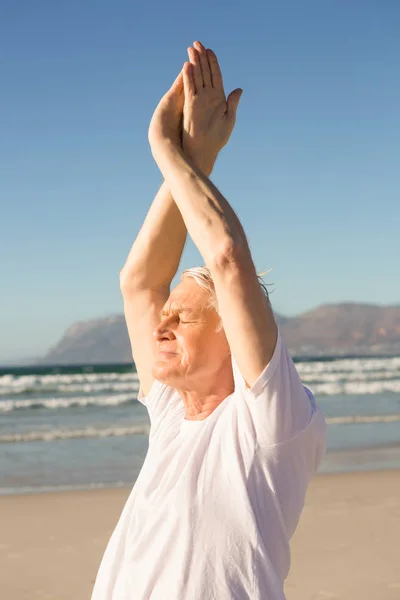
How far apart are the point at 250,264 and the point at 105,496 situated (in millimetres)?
6154

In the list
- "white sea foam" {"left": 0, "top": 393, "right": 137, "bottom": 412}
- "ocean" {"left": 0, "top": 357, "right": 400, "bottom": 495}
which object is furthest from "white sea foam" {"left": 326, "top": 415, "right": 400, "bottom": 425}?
"white sea foam" {"left": 0, "top": 393, "right": 137, "bottom": 412}

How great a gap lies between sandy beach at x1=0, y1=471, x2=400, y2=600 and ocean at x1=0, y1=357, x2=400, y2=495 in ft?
3.24

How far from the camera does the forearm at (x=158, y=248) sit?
2088 mm

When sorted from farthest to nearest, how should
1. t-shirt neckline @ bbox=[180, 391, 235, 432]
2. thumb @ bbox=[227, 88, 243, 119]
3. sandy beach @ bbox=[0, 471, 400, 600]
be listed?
sandy beach @ bbox=[0, 471, 400, 600], thumb @ bbox=[227, 88, 243, 119], t-shirt neckline @ bbox=[180, 391, 235, 432]

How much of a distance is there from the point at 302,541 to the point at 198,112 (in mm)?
4599

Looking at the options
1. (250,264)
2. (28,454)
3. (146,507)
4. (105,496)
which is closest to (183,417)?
(146,507)

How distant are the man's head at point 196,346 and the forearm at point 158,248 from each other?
0.22 meters

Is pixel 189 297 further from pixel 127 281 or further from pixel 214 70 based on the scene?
pixel 214 70

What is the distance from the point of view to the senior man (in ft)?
5.32

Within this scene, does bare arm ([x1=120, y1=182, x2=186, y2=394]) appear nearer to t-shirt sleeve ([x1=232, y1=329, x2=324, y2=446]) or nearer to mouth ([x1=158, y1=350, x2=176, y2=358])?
mouth ([x1=158, y1=350, x2=176, y2=358])

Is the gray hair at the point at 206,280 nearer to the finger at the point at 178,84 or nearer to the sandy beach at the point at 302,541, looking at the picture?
the finger at the point at 178,84

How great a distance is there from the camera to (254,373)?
1.60m

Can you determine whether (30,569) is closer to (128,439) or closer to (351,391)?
(128,439)

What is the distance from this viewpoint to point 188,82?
6.49 feet
